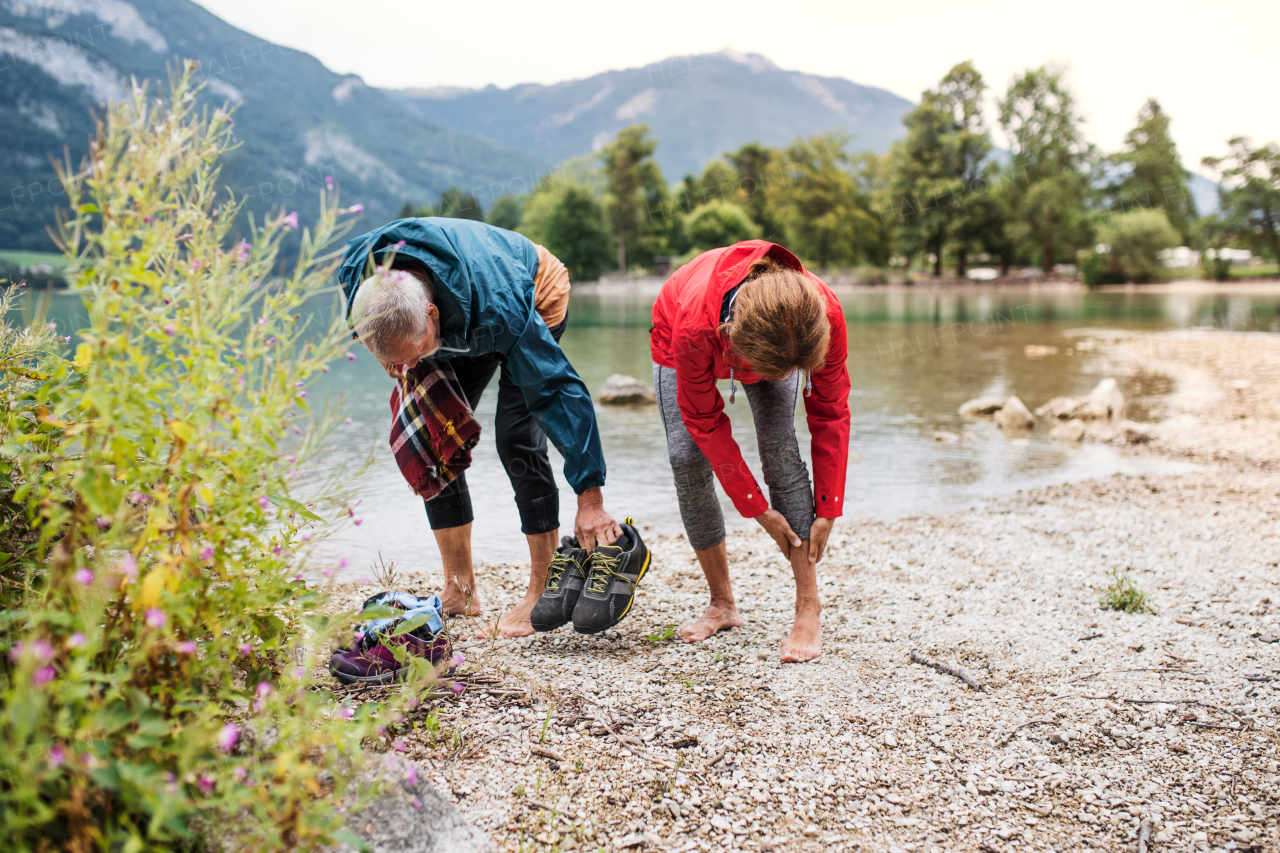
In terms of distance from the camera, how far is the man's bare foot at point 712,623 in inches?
139

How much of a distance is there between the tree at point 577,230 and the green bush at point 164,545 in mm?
66291

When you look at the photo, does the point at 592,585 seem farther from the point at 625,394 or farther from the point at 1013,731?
the point at 625,394

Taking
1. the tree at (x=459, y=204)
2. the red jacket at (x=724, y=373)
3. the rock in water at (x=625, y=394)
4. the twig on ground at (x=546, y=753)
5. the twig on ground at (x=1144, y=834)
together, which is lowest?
the twig on ground at (x=1144, y=834)

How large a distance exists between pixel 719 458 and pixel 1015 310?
3733 cm

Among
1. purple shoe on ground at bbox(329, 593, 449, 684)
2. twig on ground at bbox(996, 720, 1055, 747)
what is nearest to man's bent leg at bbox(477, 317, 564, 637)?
purple shoe on ground at bbox(329, 593, 449, 684)

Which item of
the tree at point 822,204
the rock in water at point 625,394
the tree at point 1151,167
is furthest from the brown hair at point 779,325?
the tree at point 1151,167

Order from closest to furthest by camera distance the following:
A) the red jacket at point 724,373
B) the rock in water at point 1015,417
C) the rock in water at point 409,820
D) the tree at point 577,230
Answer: the rock in water at point 409,820, the red jacket at point 724,373, the rock in water at point 1015,417, the tree at point 577,230

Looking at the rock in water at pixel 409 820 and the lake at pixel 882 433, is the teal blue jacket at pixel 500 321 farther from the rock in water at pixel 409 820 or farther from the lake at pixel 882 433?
the rock in water at pixel 409 820

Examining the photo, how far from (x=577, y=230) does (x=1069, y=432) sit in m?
64.0

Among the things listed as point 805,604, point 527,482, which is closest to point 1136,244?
point 805,604

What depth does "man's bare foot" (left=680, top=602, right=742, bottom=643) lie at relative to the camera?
3.54m

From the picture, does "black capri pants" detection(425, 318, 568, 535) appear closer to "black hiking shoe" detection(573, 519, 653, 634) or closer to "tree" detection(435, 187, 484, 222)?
"black hiking shoe" detection(573, 519, 653, 634)

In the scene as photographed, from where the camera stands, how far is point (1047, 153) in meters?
63.0

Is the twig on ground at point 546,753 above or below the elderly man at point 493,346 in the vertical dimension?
below
